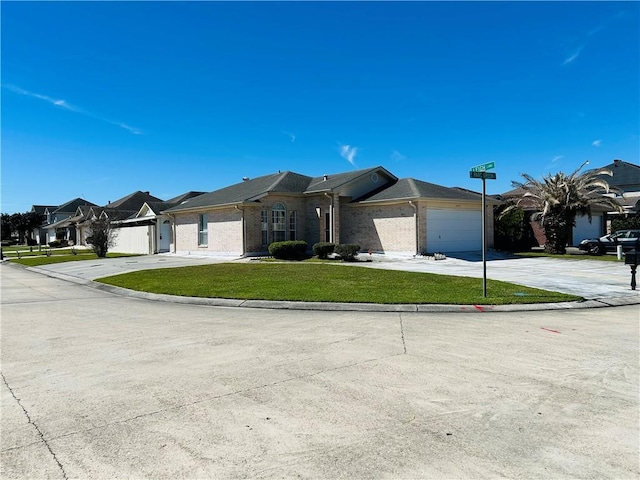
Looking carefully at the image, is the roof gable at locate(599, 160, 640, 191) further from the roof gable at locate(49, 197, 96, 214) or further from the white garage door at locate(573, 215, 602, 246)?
the roof gable at locate(49, 197, 96, 214)

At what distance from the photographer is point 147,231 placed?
34.5 meters

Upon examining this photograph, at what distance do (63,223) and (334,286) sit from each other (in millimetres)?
60932

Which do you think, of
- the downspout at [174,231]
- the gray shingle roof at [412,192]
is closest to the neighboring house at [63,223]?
the downspout at [174,231]

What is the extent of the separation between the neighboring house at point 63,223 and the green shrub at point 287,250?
4322 centimetres

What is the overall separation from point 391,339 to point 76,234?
59.3m

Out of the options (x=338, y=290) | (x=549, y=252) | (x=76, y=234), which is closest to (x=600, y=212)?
(x=549, y=252)

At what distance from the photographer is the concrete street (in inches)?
123

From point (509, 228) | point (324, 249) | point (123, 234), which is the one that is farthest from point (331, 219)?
point (123, 234)

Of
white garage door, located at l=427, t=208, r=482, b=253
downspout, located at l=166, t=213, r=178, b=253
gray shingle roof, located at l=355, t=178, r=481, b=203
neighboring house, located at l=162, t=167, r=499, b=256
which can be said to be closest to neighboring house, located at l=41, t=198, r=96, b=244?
downspout, located at l=166, t=213, r=178, b=253

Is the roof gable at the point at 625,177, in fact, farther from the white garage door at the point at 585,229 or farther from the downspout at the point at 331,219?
the downspout at the point at 331,219

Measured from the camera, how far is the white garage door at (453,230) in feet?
76.7

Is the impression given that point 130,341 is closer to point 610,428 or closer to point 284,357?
point 284,357

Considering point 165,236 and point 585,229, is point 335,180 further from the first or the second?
point 585,229

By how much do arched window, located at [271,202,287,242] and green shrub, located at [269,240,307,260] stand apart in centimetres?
240
